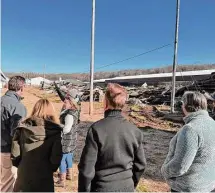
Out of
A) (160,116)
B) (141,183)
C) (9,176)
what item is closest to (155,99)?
(160,116)

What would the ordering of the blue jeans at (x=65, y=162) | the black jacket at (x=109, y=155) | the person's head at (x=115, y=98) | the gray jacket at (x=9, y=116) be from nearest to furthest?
the black jacket at (x=109, y=155) < the person's head at (x=115, y=98) < the gray jacket at (x=9, y=116) < the blue jeans at (x=65, y=162)

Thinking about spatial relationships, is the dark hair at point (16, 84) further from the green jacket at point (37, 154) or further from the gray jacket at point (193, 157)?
the gray jacket at point (193, 157)

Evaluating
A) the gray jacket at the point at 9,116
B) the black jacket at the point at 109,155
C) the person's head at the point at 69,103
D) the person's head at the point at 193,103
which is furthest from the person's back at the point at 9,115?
the person's head at the point at 193,103

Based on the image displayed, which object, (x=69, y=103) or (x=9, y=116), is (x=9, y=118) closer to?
(x=9, y=116)

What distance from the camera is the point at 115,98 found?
278cm

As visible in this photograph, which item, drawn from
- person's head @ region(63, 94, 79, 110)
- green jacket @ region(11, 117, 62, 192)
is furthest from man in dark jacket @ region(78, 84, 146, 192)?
person's head @ region(63, 94, 79, 110)

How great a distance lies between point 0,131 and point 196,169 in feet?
7.76

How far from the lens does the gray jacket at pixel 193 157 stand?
2674mm

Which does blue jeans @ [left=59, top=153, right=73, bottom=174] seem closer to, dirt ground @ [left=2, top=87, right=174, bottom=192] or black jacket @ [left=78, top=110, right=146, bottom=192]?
dirt ground @ [left=2, top=87, right=174, bottom=192]

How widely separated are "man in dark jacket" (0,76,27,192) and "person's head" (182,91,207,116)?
2.04m

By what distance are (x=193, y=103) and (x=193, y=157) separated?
53 cm

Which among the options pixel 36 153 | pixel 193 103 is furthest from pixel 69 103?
pixel 193 103

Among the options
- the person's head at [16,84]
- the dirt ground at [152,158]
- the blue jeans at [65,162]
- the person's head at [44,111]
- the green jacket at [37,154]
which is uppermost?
the person's head at [16,84]

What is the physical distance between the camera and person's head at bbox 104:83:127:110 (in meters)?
2.77
